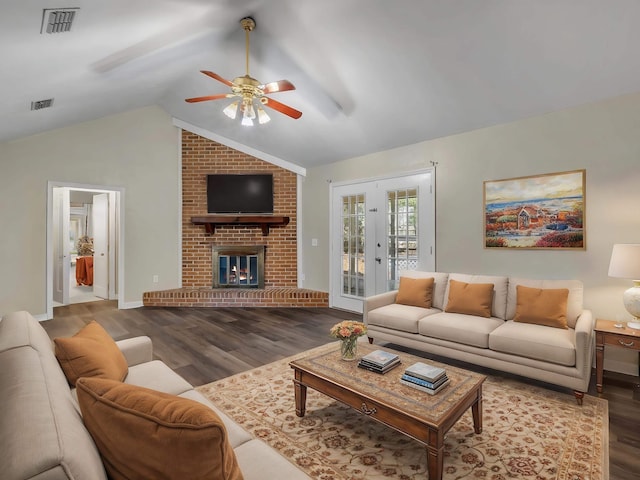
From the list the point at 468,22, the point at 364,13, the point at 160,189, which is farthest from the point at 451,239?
the point at 160,189

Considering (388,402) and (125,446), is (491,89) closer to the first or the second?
(388,402)

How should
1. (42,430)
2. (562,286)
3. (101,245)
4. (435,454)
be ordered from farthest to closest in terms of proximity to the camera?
(101,245) → (562,286) → (435,454) → (42,430)

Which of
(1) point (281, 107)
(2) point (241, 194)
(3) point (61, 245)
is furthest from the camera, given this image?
(3) point (61, 245)

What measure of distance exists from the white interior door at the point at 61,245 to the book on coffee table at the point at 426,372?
6.48 metres

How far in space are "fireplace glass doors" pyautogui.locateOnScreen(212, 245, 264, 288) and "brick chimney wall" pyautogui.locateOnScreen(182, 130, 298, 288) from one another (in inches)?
4.2

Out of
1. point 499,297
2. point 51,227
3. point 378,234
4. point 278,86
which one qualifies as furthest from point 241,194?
point 499,297

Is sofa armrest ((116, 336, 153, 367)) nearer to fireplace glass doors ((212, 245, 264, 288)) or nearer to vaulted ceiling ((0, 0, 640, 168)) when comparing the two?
vaulted ceiling ((0, 0, 640, 168))

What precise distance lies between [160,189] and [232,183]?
129cm

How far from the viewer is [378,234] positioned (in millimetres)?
5074

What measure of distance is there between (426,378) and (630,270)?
2092 millimetres

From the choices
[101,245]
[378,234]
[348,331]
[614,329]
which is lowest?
[614,329]

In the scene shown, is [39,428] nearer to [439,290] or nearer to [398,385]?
[398,385]

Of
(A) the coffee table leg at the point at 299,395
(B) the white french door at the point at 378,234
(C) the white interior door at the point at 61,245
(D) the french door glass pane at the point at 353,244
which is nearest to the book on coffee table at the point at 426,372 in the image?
(A) the coffee table leg at the point at 299,395

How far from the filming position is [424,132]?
429 cm
